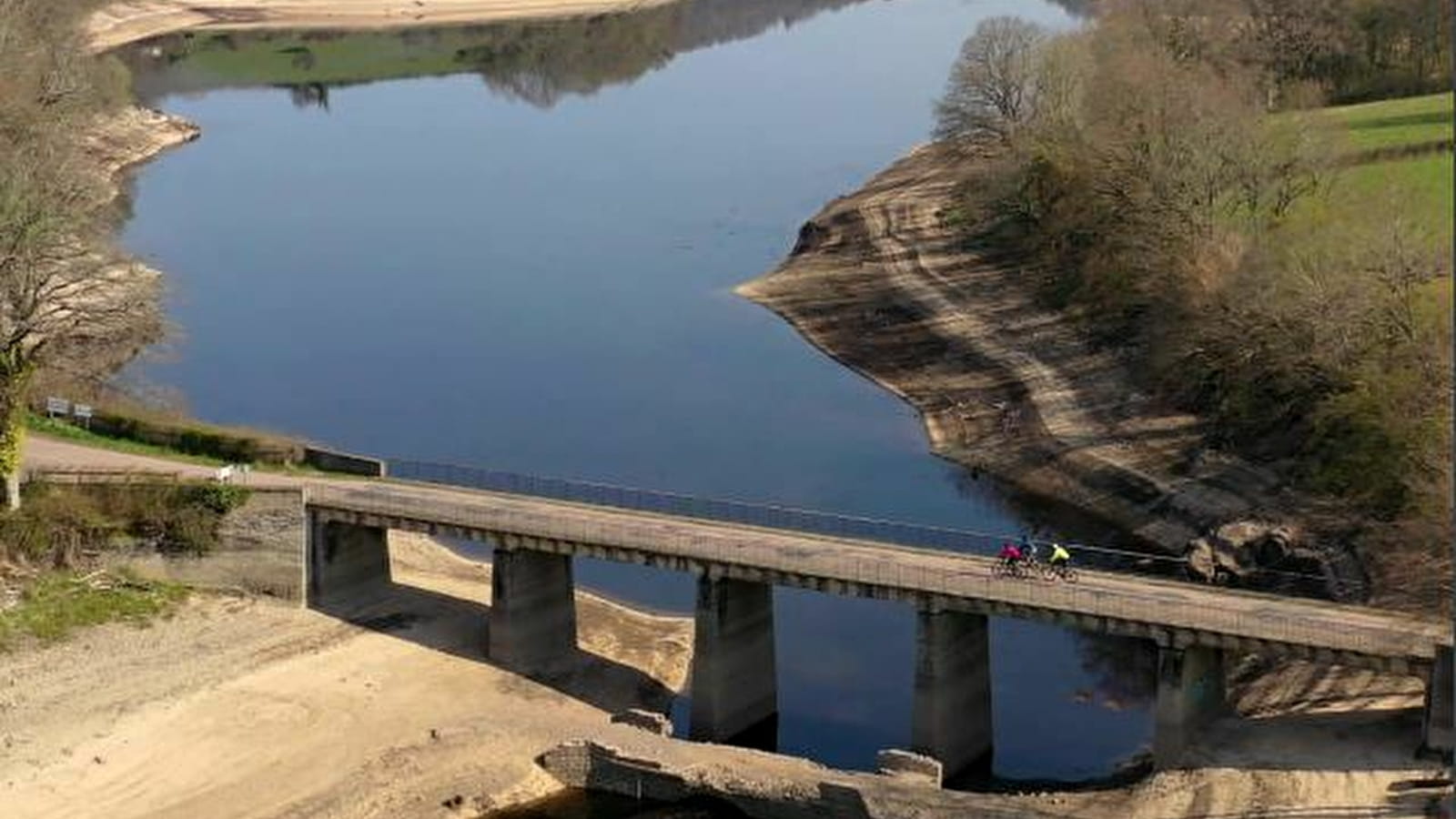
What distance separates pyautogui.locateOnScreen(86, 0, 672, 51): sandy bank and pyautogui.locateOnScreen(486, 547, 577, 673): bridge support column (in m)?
135

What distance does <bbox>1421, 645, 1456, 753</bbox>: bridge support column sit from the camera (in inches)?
1774

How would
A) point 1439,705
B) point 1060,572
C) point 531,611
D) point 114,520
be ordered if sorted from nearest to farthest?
point 1439,705 → point 1060,572 → point 531,611 → point 114,520

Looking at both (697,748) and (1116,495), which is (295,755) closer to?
(697,748)

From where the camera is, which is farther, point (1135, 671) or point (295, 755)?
point (1135, 671)

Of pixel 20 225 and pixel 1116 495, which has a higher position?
pixel 20 225

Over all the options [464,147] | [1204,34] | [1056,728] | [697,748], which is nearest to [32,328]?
[697,748]

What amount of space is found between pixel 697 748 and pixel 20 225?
25324 mm

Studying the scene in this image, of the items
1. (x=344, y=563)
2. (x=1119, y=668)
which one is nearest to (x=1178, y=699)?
(x=1119, y=668)

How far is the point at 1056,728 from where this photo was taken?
2111 inches

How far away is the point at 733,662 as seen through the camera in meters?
52.5

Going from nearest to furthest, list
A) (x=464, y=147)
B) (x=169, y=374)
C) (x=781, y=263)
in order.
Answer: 1. (x=169, y=374)
2. (x=781, y=263)
3. (x=464, y=147)

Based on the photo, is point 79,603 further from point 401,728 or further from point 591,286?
point 591,286

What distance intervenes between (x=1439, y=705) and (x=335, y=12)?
159 m

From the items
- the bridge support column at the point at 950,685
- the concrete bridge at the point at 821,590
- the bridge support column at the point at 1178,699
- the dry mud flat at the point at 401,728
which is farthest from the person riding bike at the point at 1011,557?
the dry mud flat at the point at 401,728
